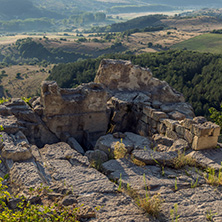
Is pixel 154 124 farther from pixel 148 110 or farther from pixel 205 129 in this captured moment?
pixel 205 129

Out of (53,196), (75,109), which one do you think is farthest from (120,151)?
(75,109)

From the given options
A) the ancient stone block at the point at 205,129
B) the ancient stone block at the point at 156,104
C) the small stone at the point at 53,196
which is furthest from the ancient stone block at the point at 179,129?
the small stone at the point at 53,196

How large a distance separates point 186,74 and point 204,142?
139 ft

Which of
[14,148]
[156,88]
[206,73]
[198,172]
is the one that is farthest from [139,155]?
[206,73]

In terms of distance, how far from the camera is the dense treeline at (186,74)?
138 ft

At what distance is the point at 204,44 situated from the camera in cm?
8612

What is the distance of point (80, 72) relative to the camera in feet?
180

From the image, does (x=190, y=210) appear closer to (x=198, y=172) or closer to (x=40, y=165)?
(x=198, y=172)

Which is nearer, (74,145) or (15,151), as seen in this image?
(15,151)

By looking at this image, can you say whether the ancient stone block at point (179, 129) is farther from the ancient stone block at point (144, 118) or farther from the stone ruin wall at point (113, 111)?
the ancient stone block at point (144, 118)

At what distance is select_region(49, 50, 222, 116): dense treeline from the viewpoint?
138ft

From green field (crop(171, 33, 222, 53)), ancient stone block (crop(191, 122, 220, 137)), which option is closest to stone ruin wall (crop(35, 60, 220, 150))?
ancient stone block (crop(191, 122, 220, 137))

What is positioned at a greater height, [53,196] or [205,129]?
[205,129]

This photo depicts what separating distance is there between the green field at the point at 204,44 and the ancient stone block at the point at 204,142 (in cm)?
7226
